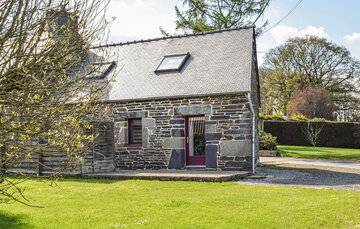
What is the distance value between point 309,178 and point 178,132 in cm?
496

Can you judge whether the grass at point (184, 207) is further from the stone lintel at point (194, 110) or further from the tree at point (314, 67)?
the tree at point (314, 67)

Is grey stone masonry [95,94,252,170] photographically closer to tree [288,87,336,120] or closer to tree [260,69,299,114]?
tree [288,87,336,120]

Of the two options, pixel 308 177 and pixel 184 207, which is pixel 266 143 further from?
pixel 184 207

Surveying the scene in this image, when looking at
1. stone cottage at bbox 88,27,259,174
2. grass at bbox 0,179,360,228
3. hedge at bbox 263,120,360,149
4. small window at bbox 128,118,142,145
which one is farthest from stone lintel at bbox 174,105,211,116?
hedge at bbox 263,120,360,149

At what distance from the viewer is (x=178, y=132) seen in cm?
1684

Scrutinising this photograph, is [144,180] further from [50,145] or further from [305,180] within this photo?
[50,145]

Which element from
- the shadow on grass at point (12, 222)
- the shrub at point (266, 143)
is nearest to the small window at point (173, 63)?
the shrub at point (266, 143)

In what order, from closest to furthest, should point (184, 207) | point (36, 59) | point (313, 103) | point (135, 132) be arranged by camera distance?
point (36, 59) < point (184, 207) < point (135, 132) < point (313, 103)

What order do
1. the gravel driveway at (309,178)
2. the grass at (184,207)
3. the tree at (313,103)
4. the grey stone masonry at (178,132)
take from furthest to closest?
the tree at (313,103), the grey stone masonry at (178,132), the gravel driveway at (309,178), the grass at (184,207)

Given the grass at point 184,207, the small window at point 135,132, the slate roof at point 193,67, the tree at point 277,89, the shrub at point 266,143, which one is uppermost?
the tree at point 277,89

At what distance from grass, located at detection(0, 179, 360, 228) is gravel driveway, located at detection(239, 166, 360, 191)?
Answer: 141 cm

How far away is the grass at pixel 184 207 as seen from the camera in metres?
8.13

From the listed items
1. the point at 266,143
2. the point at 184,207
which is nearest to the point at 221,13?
the point at 266,143

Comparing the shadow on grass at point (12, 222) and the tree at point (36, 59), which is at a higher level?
the tree at point (36, 59)
